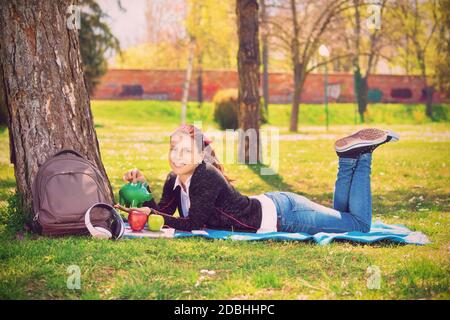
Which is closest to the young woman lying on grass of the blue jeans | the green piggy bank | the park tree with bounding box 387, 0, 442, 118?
the blue jeans

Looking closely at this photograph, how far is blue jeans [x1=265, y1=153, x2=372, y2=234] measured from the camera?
5410mm

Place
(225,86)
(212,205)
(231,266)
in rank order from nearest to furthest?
(231,266) → (212,205) → (225,86)

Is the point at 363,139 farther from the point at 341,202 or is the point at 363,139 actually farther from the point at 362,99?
the point at 362,99

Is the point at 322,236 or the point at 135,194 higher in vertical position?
the point at 135,194

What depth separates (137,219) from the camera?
5461mm

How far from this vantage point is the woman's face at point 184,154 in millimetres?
5117

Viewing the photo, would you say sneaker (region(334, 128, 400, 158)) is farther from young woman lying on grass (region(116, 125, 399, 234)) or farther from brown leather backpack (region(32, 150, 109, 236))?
brown leather backpack (region(32, 150, 109, 236))

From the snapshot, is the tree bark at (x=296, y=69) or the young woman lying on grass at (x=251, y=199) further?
the tree bark at (x=296, y=69)

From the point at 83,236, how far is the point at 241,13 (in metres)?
8.01

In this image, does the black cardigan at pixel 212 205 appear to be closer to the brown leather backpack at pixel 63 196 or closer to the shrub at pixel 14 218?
the brown leather backpack at pixel 63 196

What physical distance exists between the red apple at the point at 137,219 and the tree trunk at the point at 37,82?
0.95 m

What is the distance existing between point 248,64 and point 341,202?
703cm

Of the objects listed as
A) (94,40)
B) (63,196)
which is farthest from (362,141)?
(94,40)

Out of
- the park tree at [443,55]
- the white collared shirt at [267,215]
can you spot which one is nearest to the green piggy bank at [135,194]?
the white collared shirt at [267,215]
